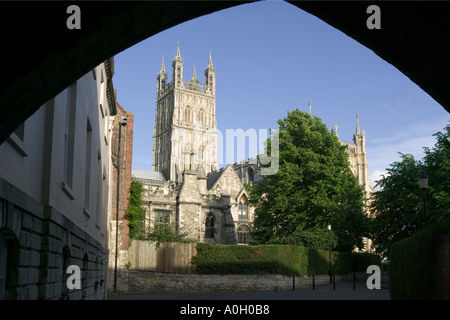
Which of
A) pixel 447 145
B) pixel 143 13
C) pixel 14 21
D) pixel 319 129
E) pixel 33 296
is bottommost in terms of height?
pixel 33 296

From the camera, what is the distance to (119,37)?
302 centimetres

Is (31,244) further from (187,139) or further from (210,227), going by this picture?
(187,139)

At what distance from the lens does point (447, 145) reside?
30766 millimetres

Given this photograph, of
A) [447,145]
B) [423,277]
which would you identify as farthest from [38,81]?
[447,145]

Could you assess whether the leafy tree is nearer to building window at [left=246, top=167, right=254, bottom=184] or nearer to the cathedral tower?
building window at [left=246, top=167, right=254, bottom=184]

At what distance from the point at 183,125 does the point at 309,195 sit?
220ft

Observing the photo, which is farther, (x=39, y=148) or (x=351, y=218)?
(x=351, y=218)

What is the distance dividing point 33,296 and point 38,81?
14.8 feet

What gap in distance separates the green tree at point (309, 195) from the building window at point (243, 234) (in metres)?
20.2

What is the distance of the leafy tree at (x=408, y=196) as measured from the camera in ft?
95.3

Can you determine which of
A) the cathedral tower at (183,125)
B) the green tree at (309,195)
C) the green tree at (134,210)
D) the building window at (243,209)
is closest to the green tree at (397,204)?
the green tree at (309,195)

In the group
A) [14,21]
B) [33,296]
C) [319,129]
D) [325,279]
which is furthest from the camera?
[319,129]

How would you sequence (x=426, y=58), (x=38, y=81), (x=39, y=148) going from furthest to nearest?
(x=39, y=148) → (x=426, y=58) → (x=38, y=81)
